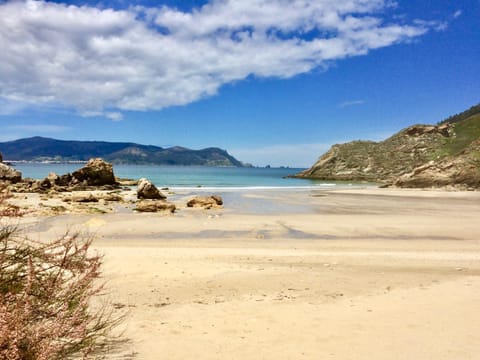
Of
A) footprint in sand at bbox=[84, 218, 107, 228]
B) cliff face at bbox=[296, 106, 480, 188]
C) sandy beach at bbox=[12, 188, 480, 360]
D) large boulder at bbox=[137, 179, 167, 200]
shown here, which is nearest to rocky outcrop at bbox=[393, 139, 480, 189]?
cliff face at bbox=[296, 106, 480, 188]

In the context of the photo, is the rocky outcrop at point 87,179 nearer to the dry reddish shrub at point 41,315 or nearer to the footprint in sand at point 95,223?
the footprint in sand at point 95,223

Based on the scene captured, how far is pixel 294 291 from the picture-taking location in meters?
6.83

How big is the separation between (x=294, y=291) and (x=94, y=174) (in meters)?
36.7

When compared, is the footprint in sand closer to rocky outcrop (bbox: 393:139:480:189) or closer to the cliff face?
rocky outcrop (bbox: 393:139:480:189)

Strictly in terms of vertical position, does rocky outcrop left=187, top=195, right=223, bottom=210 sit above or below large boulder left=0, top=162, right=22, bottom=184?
below

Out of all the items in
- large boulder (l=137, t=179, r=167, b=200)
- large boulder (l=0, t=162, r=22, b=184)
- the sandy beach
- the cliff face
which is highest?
the cliff face

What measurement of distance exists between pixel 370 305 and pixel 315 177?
70.7 meters

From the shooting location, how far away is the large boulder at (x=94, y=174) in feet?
130

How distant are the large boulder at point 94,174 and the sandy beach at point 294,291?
2612cm

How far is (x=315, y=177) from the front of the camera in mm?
75625

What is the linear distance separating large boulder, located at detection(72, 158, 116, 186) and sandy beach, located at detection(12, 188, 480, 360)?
85.7 ft

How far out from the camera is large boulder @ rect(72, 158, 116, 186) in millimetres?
39500

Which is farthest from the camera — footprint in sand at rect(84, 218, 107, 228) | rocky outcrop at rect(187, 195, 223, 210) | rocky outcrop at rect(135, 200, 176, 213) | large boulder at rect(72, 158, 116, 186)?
large boulder at rect(72, 158, 116, 186)

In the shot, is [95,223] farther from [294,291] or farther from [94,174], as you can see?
[94,174]
